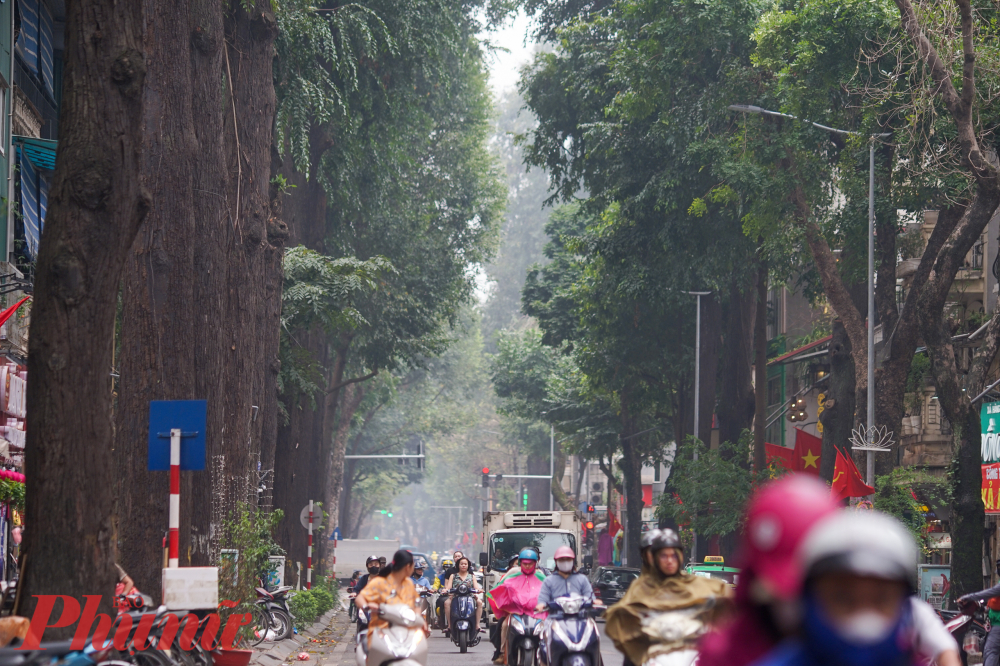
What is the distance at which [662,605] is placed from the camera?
710cm

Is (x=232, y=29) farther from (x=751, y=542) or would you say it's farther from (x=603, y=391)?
(x=603, y=391)

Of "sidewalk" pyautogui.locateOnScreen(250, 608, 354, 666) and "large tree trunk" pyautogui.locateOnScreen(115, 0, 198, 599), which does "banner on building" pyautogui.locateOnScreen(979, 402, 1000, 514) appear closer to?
"sidewalk" pyautogui.locateOnScreen(250, 608, 354, 666)

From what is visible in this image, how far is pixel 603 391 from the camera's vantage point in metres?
43.3

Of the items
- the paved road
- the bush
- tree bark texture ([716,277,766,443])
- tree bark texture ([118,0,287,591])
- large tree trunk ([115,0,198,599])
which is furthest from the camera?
tree bark texture ([716,277,766,443])

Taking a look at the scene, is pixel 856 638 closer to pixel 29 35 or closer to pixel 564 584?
pixel 564 584

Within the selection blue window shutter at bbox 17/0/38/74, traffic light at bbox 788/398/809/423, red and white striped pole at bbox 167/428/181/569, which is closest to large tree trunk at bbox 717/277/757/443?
traffic light at bbox 788/398/809/423

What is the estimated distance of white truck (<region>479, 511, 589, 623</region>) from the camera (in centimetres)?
2312

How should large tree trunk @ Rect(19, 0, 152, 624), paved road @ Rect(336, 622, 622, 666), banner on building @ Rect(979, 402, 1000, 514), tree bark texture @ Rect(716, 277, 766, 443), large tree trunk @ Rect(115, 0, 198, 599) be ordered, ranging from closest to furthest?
large tree trunk @ Rect(19, 0, 152, 624), large tree trunk @ Rect(115, 0, 198, 599), paved road @ Rect(336, 622, 622, 666), banner on building @ Rect(979, 402, 1000, 514), tree bark texture @ Rect(716, 277, 766, 443)

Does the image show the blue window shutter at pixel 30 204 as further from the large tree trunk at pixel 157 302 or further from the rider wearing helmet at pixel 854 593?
the rider wearing helmet at pixel 854 593

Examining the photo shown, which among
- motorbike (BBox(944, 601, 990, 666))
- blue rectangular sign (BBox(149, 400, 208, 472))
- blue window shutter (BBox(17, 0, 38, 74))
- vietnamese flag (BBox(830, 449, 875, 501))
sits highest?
blue window shutter (BBox(17, 0, 38, 74))

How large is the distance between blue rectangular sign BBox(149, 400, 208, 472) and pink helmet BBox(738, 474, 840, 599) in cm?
957

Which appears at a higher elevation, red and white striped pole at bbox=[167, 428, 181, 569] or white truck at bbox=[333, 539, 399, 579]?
red and white striped pole at bbox=[167, 428, 181, 569]

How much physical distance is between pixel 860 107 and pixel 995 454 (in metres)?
6.66

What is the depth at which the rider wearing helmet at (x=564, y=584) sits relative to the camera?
10723mm
